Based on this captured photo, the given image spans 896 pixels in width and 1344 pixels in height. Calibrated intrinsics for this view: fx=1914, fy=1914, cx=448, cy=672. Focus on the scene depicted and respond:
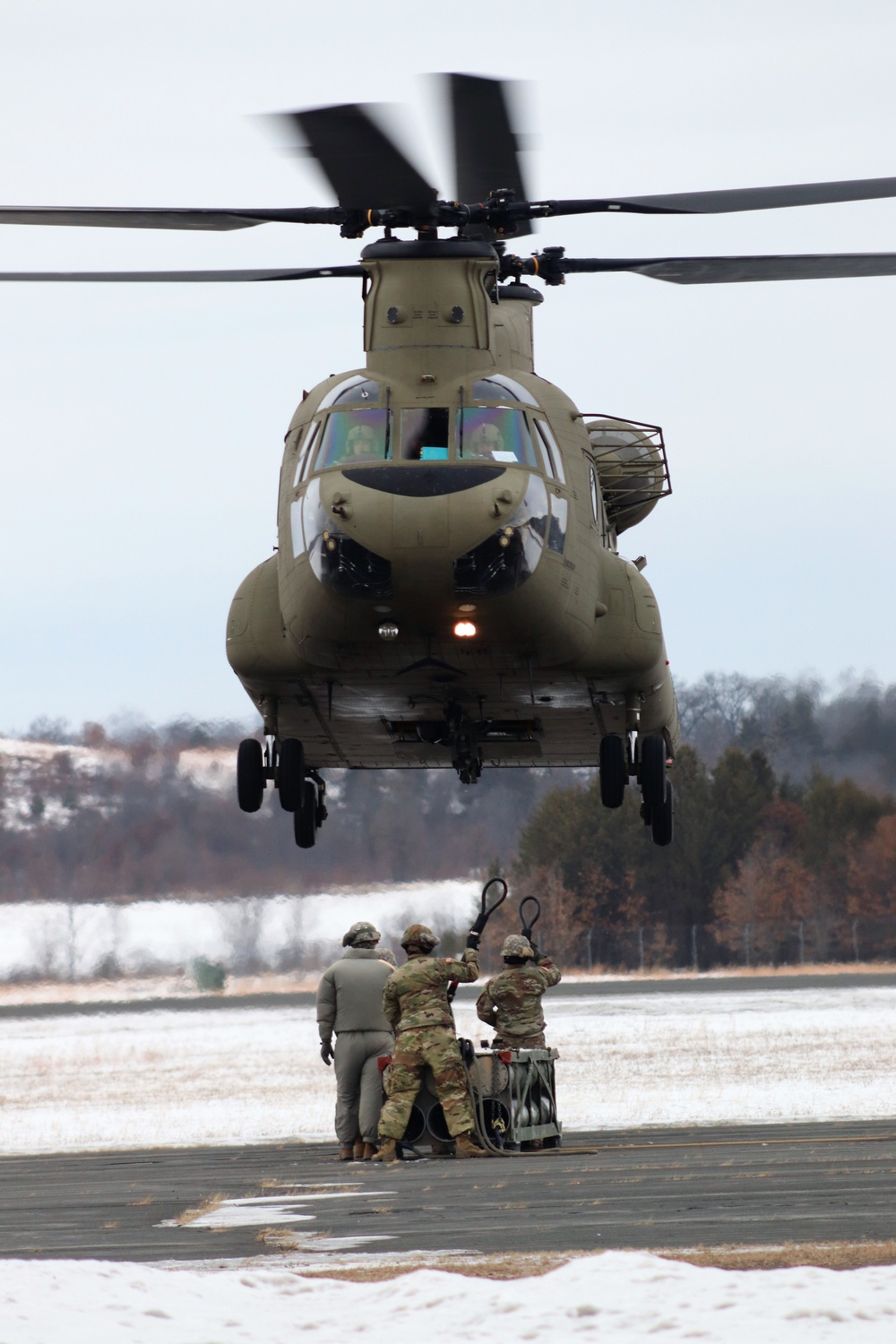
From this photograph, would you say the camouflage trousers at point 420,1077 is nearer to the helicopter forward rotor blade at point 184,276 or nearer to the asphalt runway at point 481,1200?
the asphalt runway at point 481,1200

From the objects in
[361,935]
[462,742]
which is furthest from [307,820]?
[361,935]

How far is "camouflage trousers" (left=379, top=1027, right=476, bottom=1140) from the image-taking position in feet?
43.8

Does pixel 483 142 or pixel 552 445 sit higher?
pixel 483 142

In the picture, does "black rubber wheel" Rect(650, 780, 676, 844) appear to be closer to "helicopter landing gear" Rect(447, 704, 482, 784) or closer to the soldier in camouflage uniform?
"helicopter landing gear" Rect(447, 704, 482, 784)

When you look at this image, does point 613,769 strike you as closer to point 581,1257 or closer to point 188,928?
point 581,1257

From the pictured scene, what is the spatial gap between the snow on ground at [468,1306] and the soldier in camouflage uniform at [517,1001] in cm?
758

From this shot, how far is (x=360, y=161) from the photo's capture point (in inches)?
539

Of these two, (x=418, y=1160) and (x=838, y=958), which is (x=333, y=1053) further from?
(x=838, y=958)

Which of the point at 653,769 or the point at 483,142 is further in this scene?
the point at 653,769

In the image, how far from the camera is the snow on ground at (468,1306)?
237 inches

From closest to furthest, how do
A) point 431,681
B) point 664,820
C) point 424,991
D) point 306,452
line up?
point 424,991, point 306,452, point 431,681, point 664,820

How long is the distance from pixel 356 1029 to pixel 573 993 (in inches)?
1387

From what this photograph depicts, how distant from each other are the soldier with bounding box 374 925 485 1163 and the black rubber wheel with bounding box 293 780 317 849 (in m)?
5.33

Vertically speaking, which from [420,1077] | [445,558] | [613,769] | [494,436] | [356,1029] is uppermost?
[494,436]
